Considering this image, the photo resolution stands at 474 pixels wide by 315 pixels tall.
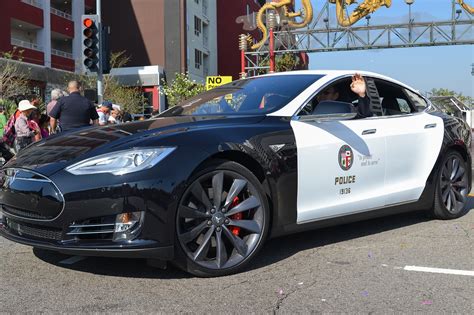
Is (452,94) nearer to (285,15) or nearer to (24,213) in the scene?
(285,15)

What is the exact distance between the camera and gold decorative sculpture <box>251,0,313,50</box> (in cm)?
2422

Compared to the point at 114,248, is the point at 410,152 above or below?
above

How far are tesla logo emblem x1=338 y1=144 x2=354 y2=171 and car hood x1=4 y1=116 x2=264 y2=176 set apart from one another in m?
0.78

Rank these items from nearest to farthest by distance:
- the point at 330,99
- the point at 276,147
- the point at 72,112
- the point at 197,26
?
the point at 276,147
the point at 330,99
the point at 72,112
the point at 197,26

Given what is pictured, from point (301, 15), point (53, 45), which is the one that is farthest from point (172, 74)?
point (301, 15)

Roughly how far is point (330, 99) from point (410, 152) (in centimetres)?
98

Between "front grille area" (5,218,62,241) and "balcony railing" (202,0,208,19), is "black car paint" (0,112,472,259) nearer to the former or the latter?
"front grille area" (5,218,62,241)

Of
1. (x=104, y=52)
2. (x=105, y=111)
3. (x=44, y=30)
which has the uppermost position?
(x=44, y=30)

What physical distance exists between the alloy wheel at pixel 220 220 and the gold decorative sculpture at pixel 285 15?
2106cm

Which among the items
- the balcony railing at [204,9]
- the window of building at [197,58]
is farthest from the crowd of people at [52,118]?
the balcony railing at [204,9]

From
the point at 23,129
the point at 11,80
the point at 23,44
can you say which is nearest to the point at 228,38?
the point at 23,44

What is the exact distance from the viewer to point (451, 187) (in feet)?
19.1

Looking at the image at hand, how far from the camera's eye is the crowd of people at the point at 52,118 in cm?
790

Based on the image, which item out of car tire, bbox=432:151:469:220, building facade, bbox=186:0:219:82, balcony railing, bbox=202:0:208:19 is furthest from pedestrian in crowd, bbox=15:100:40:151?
balcony railing, bbox=202:0:208:19
